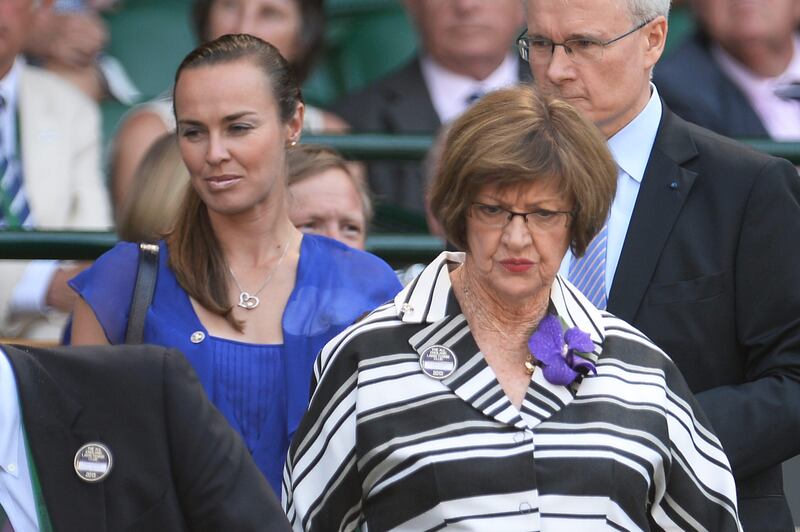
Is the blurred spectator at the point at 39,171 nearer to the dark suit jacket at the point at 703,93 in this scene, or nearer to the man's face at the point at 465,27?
the man's face at the point at 465,27

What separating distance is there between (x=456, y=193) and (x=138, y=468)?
92cm

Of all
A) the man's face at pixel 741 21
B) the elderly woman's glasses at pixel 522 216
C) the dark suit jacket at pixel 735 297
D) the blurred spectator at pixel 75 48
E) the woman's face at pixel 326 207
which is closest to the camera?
the elderly woman's glasses at pixel 522 216

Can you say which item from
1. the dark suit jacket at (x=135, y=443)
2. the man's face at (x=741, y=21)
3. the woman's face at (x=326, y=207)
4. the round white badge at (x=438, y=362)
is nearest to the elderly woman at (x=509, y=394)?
the round white badge at (x=438, y=362)

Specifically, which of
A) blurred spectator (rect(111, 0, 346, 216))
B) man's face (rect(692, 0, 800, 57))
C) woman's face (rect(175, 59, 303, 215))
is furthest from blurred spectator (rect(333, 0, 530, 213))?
woman's face (rect(175, 59, 303, 215))

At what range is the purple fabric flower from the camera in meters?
3.06

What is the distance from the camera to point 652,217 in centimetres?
347

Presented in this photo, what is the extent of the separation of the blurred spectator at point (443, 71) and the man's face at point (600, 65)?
6.75ft

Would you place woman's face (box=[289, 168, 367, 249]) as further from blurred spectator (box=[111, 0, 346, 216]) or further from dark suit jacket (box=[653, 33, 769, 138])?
dark suit jacket (box=[653, 33, 769, 138])

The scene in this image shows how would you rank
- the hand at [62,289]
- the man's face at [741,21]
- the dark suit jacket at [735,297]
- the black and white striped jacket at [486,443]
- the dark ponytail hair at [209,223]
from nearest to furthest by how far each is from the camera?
the black and white striped jacket at [486,443], the dark suit jacket at [735,297], the dark ponytail hair at [209,223], the hand at [62,289], the man's face at [741,21]

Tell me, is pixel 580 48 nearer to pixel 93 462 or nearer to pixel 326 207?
pixel 326 207

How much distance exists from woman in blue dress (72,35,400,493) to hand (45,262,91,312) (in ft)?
4.21

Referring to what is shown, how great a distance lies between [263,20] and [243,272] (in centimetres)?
210

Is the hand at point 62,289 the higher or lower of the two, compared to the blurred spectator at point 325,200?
lower

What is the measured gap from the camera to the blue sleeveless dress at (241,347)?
11.6 ft
